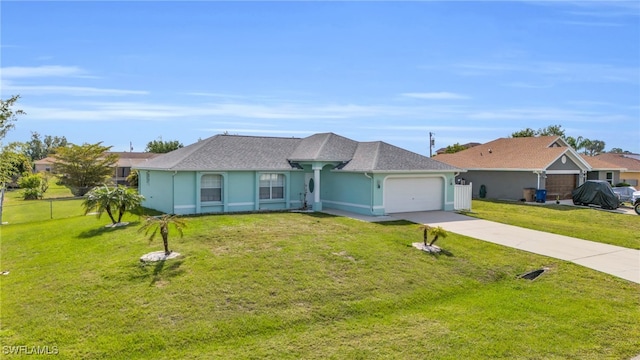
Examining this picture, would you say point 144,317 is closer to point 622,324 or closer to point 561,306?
point 561,306

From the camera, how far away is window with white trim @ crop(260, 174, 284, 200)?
22656 millimetres

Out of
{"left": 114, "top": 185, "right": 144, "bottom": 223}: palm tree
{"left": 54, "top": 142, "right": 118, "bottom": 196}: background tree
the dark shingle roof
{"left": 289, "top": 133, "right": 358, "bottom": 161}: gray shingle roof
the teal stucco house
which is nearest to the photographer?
{"left": 114, "top": 185, "right": 144, "bottom": 223}: palm tree

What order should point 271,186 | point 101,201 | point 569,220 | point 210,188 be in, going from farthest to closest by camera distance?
point 271,186 < point 569,220 < point 210,188 < point 101,201

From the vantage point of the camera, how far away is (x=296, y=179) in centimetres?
2359

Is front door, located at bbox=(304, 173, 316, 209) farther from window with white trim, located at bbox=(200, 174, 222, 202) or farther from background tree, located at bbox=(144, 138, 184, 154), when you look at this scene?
background tree, located at bbox=(144, 138, 184, 154)

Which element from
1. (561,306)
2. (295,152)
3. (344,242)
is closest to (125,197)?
(344,242)

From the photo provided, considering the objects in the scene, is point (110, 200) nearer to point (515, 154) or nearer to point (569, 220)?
point (569, 220)

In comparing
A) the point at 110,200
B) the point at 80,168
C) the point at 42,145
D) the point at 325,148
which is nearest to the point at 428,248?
the point at 325,148

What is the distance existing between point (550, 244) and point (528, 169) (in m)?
14.8

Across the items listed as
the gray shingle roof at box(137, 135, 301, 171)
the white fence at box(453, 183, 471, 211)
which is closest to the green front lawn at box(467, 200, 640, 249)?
the white fence at box(453, 183, 471, 211)

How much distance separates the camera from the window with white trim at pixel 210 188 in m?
21.0

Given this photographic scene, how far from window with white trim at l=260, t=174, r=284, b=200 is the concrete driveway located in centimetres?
649

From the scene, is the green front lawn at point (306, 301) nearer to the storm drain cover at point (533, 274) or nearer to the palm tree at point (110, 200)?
the storm drain cover at point (533, 274)

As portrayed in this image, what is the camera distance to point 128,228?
16484 mm
